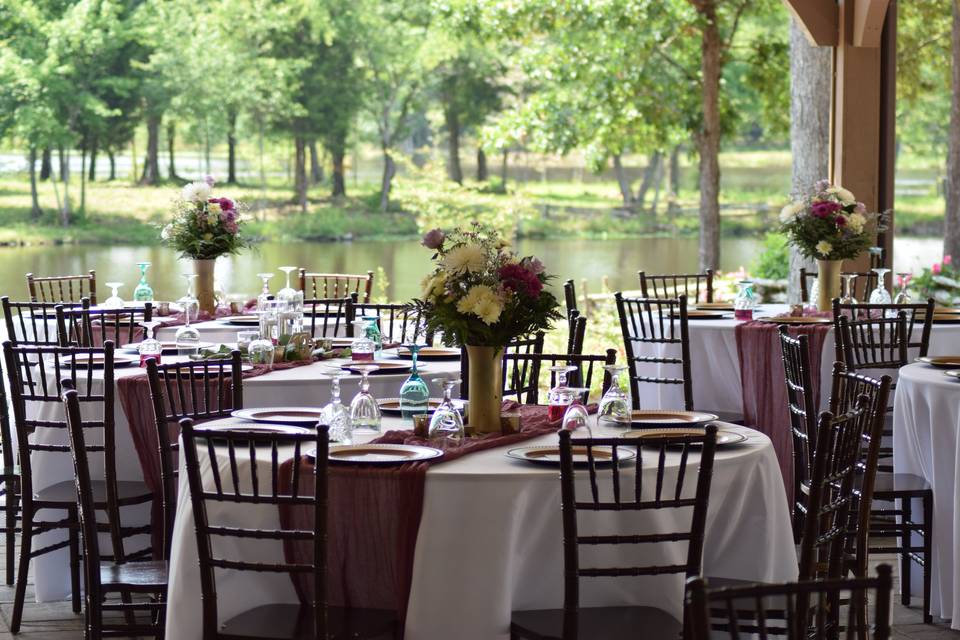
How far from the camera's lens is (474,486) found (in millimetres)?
3240

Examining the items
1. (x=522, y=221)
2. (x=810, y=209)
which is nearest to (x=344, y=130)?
(x=522, y=221)

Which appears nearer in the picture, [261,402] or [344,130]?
[261,402]

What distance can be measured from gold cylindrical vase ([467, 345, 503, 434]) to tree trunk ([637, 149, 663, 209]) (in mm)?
19078

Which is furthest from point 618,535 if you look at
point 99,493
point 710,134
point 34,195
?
point 34,195

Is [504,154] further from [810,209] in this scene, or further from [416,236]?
[810,209]

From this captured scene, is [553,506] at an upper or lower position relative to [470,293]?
lower

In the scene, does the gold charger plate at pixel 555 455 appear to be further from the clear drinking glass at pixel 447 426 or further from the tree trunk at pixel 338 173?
the tree trunk at pixel 338 173

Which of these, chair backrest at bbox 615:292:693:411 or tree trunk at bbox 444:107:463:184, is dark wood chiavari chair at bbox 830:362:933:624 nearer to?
chair backrest at bbox 615:292:693:411

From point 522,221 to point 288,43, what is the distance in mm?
4606

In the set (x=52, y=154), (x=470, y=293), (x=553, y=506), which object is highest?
(x=52, y=154)

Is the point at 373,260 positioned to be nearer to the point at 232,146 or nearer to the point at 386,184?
the point at 386,184

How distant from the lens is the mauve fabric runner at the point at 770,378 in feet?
21.5

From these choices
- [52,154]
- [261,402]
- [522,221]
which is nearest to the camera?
[261,402]

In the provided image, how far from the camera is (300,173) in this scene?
66.8 ft
